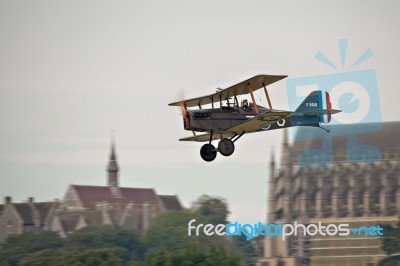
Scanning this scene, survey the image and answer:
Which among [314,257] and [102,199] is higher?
[102,199]

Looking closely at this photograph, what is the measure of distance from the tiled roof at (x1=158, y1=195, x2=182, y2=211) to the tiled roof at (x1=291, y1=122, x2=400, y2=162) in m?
25.3

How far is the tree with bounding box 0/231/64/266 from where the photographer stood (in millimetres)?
134125

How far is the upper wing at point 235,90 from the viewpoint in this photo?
35.0 m

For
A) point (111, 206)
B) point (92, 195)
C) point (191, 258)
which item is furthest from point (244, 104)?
point (92, 195)

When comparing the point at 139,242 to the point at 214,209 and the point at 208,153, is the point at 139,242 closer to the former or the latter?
the point at 214,209

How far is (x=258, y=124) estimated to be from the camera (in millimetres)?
34781

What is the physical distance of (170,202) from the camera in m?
183

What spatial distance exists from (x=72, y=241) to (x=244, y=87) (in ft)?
370

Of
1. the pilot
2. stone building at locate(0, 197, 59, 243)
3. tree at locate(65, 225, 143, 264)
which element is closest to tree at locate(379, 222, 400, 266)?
tree at locate(65, 225, 143, 264)

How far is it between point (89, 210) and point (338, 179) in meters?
46.8

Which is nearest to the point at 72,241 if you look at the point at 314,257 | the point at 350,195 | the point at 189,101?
the point at 314,257

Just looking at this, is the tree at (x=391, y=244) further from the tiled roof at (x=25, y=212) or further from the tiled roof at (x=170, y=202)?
the tiled roof at (x=25, y=212)

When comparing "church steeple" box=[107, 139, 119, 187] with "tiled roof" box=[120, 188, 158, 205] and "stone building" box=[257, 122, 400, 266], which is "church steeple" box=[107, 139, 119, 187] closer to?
"tiled roof" box=[120, 188, 158, 205]

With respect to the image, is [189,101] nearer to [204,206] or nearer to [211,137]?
[211,137]
